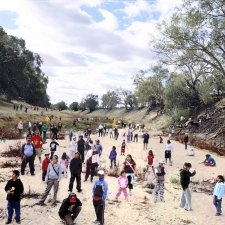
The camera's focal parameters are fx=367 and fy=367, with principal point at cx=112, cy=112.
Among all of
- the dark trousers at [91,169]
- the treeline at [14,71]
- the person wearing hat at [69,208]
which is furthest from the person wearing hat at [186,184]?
the treeline at [14,71]

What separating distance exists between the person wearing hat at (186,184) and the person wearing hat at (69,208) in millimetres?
5147

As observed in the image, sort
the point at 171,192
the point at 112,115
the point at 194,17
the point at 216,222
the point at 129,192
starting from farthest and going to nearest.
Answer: the point at 112,115, the point at 194,17, the point at 171,192, the point at 129,192, the point at 216,222

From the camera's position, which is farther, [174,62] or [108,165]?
[174,62]

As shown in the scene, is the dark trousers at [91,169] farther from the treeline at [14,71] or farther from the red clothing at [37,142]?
the treeline at [14,71]

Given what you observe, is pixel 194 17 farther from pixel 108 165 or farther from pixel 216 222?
pixel 216 222

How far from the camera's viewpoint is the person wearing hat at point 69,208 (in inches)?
Answer: 424

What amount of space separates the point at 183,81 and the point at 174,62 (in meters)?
22.1

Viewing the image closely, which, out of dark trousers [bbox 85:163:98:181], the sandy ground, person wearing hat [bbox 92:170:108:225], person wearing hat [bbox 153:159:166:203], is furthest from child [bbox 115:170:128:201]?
person wearing hat [bbox 92:170:108:225]

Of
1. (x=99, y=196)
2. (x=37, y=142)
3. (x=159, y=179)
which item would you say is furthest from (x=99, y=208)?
(x=37, y=142)

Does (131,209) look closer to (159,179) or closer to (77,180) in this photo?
(159,179)

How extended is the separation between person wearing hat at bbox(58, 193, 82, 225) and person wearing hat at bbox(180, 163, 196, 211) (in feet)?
16.9

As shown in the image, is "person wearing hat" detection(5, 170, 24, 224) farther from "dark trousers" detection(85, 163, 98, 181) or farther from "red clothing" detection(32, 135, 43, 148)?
"red clothing" detection(32, 135, 43, 148)

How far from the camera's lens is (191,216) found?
14.4 metres

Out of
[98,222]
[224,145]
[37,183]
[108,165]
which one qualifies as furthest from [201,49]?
[98,222]
